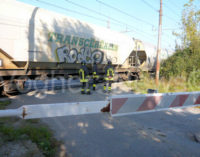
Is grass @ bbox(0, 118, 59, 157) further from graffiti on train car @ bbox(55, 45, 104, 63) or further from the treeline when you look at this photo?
the treeline

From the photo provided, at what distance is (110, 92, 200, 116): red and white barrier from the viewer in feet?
9.68

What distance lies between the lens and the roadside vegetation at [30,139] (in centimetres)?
299

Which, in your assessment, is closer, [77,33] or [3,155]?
[3,155]

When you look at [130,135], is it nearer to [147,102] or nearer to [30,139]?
[147,102]

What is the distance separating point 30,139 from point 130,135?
7.07ft

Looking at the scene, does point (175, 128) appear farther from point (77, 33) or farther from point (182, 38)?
point (182, 38)

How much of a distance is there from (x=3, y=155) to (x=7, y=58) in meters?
5.10

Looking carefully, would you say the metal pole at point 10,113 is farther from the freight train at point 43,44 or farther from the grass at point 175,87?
the grass at point 175,87

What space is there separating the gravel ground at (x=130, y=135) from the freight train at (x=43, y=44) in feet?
12.3

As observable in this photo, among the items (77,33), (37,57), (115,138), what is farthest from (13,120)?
(77,33)

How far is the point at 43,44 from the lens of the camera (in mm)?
7730

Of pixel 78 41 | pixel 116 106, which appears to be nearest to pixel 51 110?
pixel 116 106

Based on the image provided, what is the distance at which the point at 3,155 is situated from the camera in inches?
109

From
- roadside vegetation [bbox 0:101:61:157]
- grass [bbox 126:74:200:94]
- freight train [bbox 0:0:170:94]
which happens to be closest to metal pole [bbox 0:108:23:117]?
roadside vegetation [bbox 0:101:61:157]
